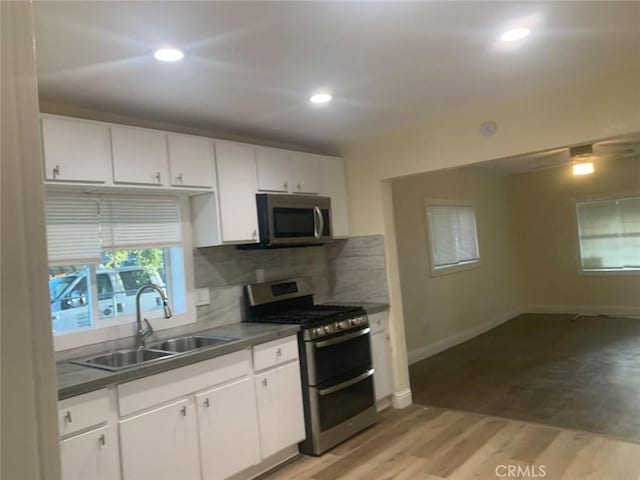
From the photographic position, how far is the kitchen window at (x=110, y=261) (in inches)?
107

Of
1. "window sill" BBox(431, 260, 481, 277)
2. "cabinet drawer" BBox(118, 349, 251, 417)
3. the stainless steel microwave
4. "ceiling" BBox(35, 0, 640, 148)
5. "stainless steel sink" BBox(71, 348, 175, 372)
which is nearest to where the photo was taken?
"ceiling" BBox(35, 0, 640, 148)

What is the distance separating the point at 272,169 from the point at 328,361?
1.52 metres

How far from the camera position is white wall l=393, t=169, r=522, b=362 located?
5.53 metres

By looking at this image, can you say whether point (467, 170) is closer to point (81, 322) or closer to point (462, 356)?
point (462, 356)

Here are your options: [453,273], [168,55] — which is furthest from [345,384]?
[453,273]

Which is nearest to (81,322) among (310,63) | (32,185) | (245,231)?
(245,231)

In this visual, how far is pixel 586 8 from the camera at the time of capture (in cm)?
208

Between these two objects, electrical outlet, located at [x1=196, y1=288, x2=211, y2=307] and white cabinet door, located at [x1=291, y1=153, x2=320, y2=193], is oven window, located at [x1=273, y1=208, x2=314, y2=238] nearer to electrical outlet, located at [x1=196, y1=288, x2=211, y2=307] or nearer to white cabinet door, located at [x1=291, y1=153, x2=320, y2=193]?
white cabinet door, located at [x1=291, y1=153, x2=320, y2=193]

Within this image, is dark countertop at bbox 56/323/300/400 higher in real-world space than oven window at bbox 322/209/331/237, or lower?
lower

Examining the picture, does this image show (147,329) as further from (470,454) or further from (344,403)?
(470,454)

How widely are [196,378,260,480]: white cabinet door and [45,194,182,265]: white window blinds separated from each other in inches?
43.5

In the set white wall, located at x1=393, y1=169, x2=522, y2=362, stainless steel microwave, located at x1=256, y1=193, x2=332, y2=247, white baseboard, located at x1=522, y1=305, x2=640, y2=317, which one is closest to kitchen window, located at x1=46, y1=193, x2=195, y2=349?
stainless steel microwave, located at x1=256, y1=193, x2=332, y2=247

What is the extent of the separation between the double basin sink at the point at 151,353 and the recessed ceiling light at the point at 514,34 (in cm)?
228

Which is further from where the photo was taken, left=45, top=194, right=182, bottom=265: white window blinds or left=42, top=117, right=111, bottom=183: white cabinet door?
left=45, top=194, right=182, bottom=265: white window blinds
